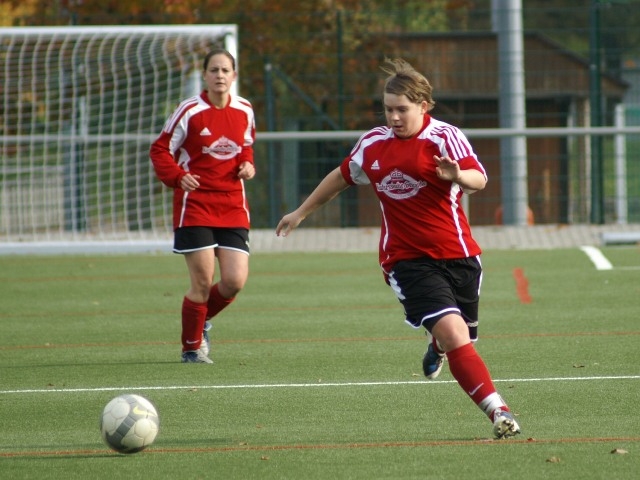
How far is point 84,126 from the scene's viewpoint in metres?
17.3

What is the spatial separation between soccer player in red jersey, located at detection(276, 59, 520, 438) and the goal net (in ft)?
33.0

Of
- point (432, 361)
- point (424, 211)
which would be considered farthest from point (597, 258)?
point (424, 211)

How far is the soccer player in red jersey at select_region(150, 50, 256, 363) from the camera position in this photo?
8.54 metres

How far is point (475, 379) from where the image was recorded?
5914 millimetres

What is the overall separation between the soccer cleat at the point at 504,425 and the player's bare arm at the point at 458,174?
110 centimetres

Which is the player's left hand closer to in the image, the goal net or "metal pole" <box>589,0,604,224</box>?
the goal net

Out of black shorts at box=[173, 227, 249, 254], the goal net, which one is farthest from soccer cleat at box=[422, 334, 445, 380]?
the goal net

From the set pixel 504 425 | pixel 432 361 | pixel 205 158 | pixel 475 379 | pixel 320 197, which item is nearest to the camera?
pixel 504 425

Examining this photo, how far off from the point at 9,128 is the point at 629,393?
40.8ft

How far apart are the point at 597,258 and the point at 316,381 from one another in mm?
7260

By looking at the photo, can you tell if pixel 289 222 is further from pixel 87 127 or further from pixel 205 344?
pixel 87 127

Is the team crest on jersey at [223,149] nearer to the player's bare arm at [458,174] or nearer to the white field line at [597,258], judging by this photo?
the player's bare arm at [458,174]

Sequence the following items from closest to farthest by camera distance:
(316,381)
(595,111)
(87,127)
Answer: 1. (316,381)
2. (87,127)
3. (595,111)

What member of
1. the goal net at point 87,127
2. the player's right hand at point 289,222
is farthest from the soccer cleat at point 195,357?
the goal net at point 87,127
